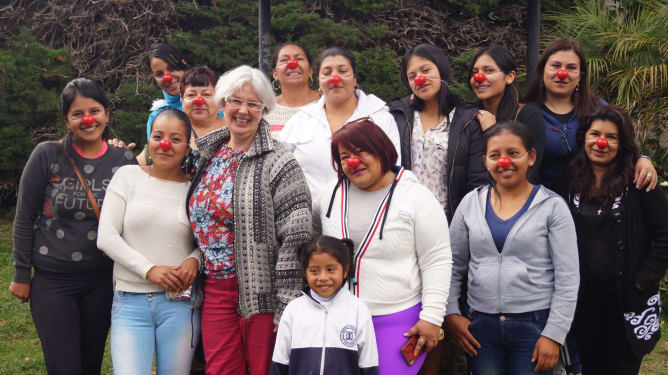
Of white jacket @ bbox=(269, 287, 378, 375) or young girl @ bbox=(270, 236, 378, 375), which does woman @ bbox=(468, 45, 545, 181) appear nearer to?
young girl @ bbox=(270, 236, 378, 375)

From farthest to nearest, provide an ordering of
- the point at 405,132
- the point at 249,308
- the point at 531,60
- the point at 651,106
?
the point at 651,106 → the point at 531,60 → the point at 405,132 → the point at 249,308

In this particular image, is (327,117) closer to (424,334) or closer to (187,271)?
(187,271)

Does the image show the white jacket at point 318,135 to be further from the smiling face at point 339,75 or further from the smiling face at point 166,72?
the smiling face at point 166,72

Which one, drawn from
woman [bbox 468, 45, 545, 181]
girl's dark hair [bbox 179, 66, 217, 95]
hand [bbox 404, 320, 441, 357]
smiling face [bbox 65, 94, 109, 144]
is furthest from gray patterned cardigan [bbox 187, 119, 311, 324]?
woman [bbox 468, 45, 545, 181]

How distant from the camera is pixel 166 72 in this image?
458cm

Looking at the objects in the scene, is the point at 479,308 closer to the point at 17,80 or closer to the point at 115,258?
the point at 115,258

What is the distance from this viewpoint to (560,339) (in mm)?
2980

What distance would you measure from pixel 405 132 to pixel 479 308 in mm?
1122

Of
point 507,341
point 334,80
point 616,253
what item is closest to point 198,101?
point 334,80

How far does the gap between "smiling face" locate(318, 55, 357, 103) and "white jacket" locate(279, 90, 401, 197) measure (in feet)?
0.37

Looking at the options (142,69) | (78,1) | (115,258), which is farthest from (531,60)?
(78,1)

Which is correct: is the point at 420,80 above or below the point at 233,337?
above

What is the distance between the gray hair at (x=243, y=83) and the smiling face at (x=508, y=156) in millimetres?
1162

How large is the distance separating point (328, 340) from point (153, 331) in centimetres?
96
